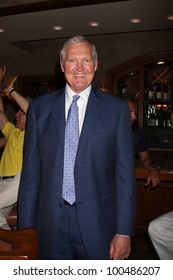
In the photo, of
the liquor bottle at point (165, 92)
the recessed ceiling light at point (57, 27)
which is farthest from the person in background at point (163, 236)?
the liquor bottle at point (165, 92)

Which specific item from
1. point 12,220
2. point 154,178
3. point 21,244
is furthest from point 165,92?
point 21,244

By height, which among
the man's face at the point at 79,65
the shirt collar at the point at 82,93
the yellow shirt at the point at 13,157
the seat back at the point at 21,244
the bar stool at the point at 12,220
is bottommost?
the bar stool at the point at 12,220

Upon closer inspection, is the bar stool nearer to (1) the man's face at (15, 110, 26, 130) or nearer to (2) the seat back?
(1) the man's face at (15, 110, 26, 130)

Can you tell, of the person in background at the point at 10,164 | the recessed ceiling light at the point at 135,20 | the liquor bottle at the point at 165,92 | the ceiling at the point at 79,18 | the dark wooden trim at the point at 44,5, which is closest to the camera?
the person in background at the point at 10,164

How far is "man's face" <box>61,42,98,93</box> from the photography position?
1.34m

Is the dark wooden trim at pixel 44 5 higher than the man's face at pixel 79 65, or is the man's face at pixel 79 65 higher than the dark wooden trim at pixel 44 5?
the dark wooden trim at pixel 44 5

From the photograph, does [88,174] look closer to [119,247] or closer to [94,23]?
[119,247]

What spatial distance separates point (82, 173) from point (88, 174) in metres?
0.03

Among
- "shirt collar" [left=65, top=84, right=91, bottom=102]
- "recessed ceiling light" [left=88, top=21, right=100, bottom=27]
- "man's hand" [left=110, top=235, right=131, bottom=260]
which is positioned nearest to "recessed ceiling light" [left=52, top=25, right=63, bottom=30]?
"recessed ceiling light" [left=88, top=21, right=100, bottom=27]

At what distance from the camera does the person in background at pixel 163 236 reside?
81.6 inches

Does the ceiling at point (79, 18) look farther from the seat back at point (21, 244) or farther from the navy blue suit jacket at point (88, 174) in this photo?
the seat back at point (21, 244)

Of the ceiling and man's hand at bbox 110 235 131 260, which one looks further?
the ceiling

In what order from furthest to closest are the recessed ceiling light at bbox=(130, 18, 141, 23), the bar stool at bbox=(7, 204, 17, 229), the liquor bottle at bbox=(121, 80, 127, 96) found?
the liquor bottle at bbox=(121, 80, 127, 96) → the recessed ceiling light at bbox=(130, 18, 141, 23) → the bar stool at bbox=(7, 204, 17, 229)

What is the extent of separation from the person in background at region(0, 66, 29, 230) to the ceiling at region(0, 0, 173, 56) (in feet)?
4.39
